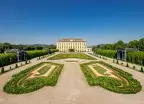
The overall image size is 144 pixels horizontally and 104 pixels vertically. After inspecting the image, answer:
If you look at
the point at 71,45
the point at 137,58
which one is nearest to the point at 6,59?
the point at 137,58

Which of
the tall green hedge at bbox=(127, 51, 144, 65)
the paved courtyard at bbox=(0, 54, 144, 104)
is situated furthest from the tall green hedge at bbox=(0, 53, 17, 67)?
the tall green hedge at bbox=(127, 51, 144, 65)

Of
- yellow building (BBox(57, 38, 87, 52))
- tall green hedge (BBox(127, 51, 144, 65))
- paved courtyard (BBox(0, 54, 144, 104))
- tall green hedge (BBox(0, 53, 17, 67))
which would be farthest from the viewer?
yellow building (BBox(57, 38, 87, 52))

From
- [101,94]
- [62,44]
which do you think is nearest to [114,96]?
[101,94]

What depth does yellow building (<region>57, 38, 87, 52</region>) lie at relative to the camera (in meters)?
150

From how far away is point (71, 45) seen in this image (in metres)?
152

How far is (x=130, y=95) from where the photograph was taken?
11617 millimetres

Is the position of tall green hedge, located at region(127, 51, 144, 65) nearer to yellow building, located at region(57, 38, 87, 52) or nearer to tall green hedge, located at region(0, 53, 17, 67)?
tall green hedge, located at region(0, 53, 17, 67)

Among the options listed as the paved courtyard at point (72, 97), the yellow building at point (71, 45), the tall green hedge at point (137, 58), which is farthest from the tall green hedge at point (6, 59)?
the yellow building at point (71, 45)

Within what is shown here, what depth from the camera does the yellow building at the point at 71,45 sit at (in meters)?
150

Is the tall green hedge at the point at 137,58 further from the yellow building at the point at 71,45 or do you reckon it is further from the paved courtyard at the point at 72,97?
the yellow building at the point at 71,45

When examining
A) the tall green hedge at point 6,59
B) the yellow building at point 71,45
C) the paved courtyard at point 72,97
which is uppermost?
the yellow building at point 71,45

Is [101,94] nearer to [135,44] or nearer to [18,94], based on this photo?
[18,94]

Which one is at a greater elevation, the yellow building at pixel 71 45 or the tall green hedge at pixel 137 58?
the yellow building at pixel 71 45

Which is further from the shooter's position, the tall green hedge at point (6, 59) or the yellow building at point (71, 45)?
the yellow building at point (71, 45)
